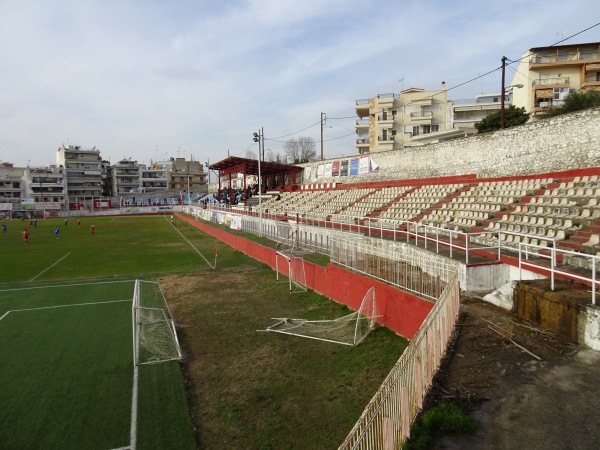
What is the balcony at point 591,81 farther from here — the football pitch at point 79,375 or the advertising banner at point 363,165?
the football pitch at point 79,375

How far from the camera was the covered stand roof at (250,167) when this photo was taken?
5260 centimetres

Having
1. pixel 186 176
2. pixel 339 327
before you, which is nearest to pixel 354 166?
pixel 339 327

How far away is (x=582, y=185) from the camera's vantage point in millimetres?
16266

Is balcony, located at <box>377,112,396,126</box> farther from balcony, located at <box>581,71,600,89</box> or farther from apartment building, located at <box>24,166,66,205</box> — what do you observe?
apartment building, located at <box>24,166,66,205</box>

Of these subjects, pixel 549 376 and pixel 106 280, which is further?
pixel 106 280

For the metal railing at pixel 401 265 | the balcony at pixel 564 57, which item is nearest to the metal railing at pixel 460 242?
the metal railing at pixel 401 265

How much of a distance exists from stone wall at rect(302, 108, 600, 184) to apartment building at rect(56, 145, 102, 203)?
346ft

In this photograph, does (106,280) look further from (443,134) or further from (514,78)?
(514,78)

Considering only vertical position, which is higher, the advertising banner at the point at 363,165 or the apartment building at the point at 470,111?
the apartment building at the point at 470,111

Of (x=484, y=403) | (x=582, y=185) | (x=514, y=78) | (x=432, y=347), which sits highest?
(x=514, y=78)

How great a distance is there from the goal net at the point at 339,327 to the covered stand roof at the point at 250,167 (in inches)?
1620

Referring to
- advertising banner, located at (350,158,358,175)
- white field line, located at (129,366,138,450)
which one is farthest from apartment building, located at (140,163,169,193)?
white field line, located at (129,366,138,450)

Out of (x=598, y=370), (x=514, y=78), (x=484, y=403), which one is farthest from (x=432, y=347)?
(x=514, y=78)

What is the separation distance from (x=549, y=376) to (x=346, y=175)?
38.8 meters
